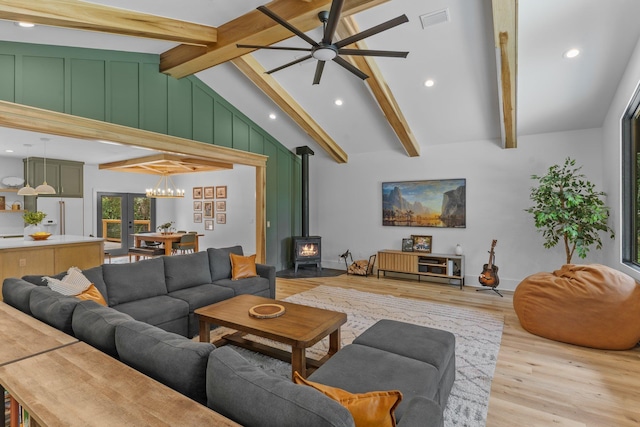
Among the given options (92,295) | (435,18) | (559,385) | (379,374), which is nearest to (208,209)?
(92,295)

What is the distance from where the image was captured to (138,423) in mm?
1043

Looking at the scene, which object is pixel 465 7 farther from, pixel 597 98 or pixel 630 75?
pixel 597 98

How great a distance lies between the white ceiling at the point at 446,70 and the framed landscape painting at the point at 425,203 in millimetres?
776

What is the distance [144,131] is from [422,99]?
4.12 metres

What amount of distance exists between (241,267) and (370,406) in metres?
3.55

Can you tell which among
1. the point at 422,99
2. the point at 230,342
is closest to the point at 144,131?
the point at 230,342

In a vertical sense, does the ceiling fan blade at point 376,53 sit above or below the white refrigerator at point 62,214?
above

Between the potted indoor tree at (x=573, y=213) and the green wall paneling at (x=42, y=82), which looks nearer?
the green wall paneling at (x=42, y=82)

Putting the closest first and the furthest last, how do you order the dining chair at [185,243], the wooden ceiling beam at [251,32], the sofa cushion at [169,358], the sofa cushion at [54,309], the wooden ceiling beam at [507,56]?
the sofa cushion at [169,358], the sofa cushion at [54,309], the wooden ceiling beam at [507,56], the wooden ceiling beam at [251,32], the dining chair at [185,243]

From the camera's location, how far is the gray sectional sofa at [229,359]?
1037mm

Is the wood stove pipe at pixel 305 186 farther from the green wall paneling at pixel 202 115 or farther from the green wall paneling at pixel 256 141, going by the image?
the green wall paneling at pixel 202 115

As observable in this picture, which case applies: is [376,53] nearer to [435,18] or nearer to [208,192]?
[435,18]

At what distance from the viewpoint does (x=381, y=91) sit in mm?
4551

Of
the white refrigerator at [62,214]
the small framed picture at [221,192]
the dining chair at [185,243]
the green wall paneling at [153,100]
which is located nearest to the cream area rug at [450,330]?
the green wall paneling at [153,100]
